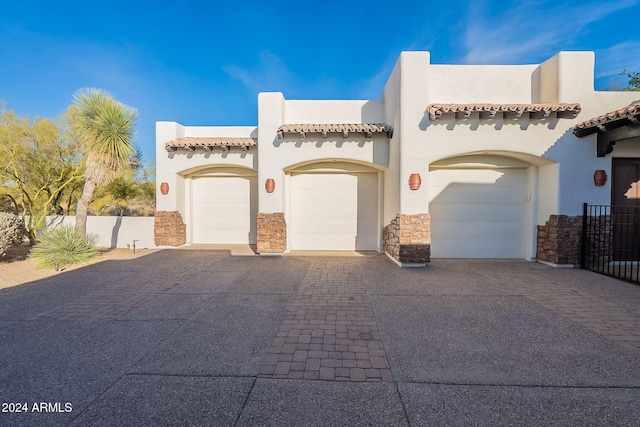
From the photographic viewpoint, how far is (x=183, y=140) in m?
10.5

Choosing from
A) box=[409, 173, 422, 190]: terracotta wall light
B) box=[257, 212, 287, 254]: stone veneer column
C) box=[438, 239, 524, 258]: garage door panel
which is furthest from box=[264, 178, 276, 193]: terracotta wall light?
box=[438, 239, 524, 258]: garage door panel

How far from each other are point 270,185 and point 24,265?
7223 millimetres

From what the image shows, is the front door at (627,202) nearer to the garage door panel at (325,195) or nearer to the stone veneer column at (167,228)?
the garage door panel at (325,195)

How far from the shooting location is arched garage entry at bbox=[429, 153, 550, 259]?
8867 millimetres

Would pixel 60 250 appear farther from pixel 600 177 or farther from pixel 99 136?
pixel 600 177

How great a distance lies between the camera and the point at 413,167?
7.87m

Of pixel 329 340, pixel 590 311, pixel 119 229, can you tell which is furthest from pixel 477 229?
pixel 119 229

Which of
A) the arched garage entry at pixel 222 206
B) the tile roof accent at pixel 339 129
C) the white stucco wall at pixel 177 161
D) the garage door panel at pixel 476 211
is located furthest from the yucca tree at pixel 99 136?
the garage door panel at pixel 476 211

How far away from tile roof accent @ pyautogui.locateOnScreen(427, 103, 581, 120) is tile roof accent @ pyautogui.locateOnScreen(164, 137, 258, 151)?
613cm

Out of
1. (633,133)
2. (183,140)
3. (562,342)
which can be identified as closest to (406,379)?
(562,342)

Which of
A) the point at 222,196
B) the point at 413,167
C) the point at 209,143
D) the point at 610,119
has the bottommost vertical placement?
the point at 222,196

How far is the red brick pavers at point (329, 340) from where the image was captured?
116 inches

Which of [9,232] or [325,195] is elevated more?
[325,195]

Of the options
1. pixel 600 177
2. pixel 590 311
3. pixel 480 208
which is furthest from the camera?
pixel 480 208
